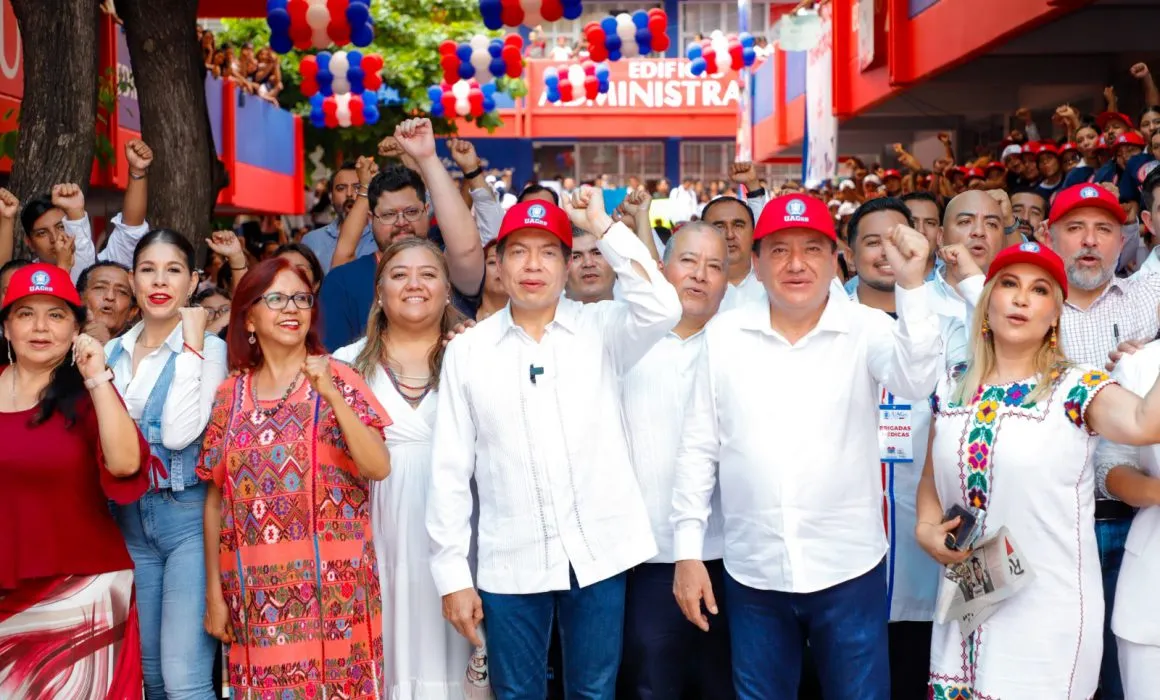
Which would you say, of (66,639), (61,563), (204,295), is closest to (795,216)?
(61,563)

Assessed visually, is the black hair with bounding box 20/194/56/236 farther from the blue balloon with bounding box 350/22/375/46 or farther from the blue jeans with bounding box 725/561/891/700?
the blue balloon with bounding box 350/22/375/46

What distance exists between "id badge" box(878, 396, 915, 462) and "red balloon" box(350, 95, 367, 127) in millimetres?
13054

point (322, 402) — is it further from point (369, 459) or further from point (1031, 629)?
point (1031, 629)

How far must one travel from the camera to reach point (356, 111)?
16.6m

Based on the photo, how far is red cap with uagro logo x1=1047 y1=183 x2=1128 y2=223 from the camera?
447cm

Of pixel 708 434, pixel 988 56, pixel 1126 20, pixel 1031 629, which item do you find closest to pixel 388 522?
pixel 708 434

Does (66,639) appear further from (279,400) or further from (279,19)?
(279,19)

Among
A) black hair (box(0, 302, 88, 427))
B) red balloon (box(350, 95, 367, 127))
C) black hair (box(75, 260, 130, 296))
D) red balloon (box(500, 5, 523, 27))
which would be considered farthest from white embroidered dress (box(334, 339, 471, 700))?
red balloon (box(350, 95, 367, 127))

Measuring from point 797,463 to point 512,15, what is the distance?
21.7 feet

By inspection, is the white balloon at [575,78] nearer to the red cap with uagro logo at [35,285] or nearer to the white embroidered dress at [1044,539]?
the red cap with uagro logo at [35,285]

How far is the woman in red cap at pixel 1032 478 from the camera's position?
3434 millimetres

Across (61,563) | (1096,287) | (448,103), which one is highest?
(448,103)

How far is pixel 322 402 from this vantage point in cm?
394

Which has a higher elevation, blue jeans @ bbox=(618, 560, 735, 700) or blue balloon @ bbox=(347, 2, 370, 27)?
blue balloon @ bbox=(347, 2, 370, 27)
